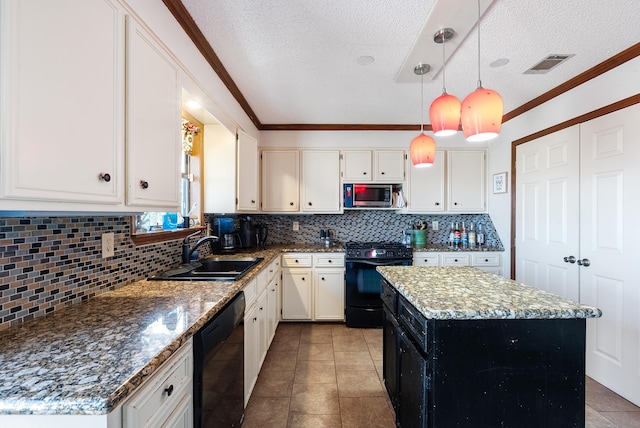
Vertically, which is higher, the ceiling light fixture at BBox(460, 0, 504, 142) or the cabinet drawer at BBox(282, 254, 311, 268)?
the ceiling light fixture at BBox(460, 0, 504, 142)

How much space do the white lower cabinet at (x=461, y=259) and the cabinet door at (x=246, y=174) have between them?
1.97 metres

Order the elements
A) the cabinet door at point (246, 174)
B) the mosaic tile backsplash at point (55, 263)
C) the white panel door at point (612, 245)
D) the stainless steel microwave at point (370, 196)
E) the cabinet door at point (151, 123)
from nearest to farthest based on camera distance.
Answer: the mosaic tile backsplash at point (55, 263), the cabinet door at point (151, 123), the white panel door at point (612, 245), the cabinet door at point (246, 174), the stainless steel microwave at point (370, 196)

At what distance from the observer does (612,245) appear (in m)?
2.06

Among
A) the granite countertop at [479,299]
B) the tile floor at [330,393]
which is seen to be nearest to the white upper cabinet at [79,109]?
the granite countertop at [479,299]

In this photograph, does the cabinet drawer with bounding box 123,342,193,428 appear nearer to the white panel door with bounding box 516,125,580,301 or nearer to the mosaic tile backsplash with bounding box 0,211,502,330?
the mosaic tile backsplash with bounding box 0,211,502,330

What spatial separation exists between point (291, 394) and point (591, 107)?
3251 millimetres

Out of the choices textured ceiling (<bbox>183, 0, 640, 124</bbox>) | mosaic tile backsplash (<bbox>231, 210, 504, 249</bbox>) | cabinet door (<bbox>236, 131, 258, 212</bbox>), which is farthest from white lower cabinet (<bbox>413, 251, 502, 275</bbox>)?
cabinet door (<bbox>236, 131, 258, 212</bbox>)

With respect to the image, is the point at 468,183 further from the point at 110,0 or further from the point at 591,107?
the point at 110,0

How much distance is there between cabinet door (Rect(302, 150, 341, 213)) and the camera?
3.54 meters

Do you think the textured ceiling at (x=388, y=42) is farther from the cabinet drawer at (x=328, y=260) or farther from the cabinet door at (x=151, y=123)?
the cabinet drawer at (x=328, y=260)

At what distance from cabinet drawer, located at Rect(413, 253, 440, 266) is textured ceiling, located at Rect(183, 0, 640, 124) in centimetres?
173

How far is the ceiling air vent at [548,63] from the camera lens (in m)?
2.04

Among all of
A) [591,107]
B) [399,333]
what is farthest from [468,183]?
[399,333]

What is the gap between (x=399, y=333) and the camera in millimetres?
1570
